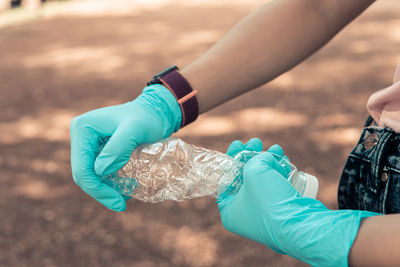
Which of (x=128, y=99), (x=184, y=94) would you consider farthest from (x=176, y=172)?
(x=128, y=99)

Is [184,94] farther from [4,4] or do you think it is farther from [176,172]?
[4,4]

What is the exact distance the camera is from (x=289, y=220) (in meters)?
1.38

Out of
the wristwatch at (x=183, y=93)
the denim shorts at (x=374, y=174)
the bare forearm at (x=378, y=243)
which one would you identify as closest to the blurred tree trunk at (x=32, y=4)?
the wristwatch at (x=183, y=93)

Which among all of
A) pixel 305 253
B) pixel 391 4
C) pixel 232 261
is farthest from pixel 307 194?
pixel 391 4

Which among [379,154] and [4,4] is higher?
[379,154]

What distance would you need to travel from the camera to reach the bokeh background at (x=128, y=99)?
3.29m

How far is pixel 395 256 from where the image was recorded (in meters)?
1.13

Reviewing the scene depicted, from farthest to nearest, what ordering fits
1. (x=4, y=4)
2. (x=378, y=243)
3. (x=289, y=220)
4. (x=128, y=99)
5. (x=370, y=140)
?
(x=4, y=4) < (x=128, y=99) < (x=370, y=140) < (x=289, y=220) < (x=378, y=243)

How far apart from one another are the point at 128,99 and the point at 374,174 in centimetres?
431

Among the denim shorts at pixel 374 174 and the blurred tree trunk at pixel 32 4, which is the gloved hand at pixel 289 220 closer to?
the denim shorts at pixel 374 174

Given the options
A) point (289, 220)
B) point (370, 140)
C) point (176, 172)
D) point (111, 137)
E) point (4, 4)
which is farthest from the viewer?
point (4, 4)


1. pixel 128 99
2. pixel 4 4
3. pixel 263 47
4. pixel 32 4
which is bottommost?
pixel 128 99

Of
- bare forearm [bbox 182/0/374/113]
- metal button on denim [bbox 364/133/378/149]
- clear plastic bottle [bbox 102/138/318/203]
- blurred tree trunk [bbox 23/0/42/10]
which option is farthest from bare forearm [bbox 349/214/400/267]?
blurred tree trunk [bbox 23/0/42/10]

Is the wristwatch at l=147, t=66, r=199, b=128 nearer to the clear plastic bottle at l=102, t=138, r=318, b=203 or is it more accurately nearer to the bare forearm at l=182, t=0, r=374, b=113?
the bare forearm at l=182, t=0, r=374, b=113
